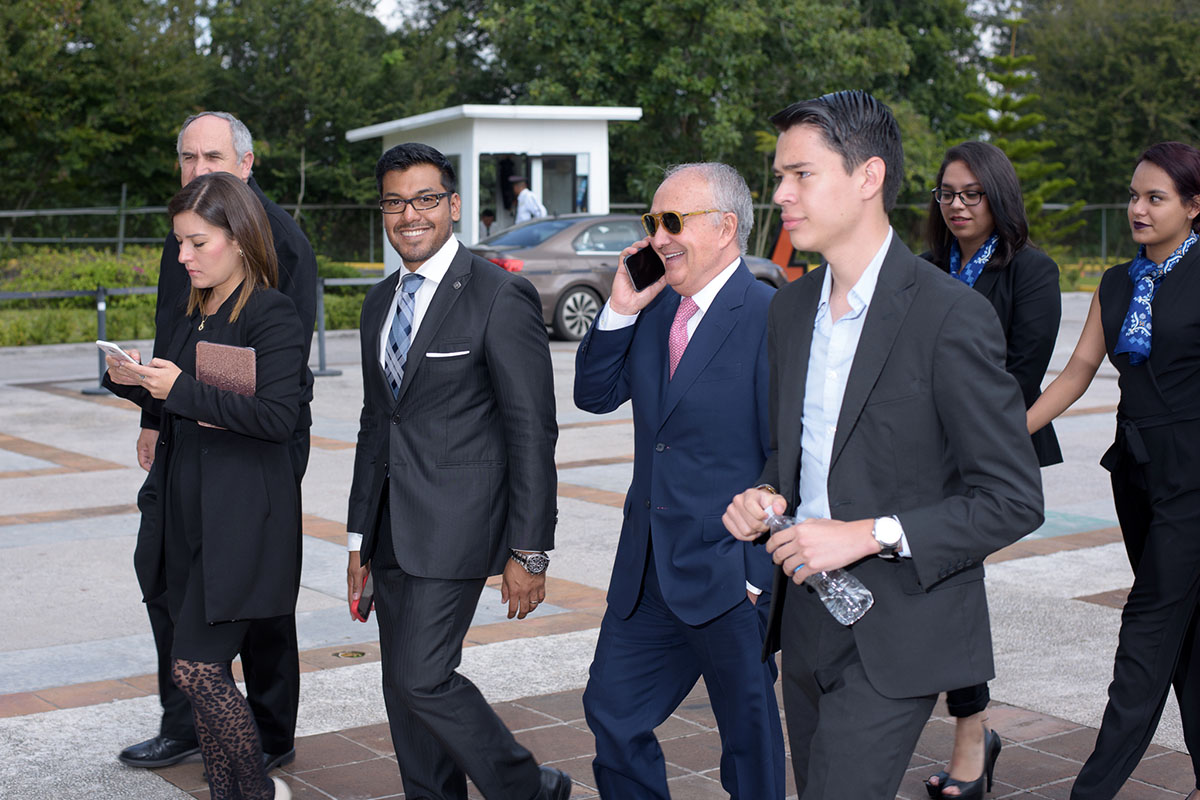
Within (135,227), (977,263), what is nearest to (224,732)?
(977,263)

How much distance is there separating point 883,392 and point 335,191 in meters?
33.3

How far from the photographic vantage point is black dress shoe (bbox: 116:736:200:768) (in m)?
4.29

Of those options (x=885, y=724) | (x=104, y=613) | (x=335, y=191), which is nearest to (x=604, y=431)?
(x=104, y=613)

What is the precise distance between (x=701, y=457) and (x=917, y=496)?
940mm

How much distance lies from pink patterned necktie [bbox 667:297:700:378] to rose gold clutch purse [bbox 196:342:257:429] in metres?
1.11

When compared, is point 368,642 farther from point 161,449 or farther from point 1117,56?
point 1117,56

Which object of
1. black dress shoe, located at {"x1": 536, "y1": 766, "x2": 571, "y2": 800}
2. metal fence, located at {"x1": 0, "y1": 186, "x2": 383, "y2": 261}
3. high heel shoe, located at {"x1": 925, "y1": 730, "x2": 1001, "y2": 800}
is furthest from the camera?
metal fence, located at {"x1": 0, "y1": 186, "x2": 383, "y2": 261}

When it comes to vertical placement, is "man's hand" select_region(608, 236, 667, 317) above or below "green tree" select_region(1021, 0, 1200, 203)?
below

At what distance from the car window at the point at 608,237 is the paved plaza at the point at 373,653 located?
8.92m

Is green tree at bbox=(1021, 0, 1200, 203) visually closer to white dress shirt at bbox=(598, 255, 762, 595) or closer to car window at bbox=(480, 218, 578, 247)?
car window at bbox=(480, 218, 578, 247)

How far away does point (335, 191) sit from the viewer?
1364 inches

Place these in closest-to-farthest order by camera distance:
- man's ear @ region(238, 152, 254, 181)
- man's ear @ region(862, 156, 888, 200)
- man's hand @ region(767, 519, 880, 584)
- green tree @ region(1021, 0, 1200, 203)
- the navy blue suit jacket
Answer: man's hand @ region(767, 519, 880, 584), man's ear @ region(862, 156, 888, 200), the navy blue suit jacket, man's ear @ region(238, 152, 254, 181), green tree @ region(1021, 0, 1200, 203)

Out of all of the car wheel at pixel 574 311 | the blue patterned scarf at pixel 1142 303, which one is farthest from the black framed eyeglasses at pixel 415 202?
the car wheel at pixel 574 311

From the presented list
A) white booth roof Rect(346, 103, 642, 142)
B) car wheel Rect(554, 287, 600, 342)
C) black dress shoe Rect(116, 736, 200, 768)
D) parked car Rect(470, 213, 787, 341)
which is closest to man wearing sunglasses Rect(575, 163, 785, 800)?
black dress shoe Rect(116, 736, 200, 768)
